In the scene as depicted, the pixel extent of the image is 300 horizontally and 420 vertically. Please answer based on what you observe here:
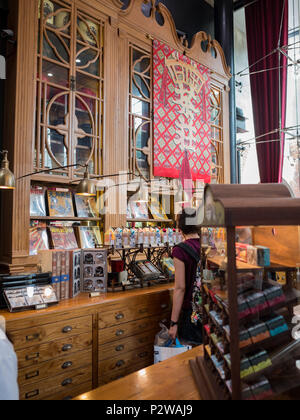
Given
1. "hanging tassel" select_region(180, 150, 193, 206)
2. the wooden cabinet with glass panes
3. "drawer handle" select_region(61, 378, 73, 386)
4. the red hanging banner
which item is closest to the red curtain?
the red hanging banner

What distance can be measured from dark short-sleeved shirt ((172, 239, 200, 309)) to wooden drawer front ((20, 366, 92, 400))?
3.12 ft

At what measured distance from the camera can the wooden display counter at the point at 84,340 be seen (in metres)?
2.02

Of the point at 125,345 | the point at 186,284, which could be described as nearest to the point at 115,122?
the point at 186,284

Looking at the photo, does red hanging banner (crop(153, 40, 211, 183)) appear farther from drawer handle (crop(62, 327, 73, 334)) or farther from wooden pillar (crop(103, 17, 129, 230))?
drawer handle (crop(62, 327, 73, 334))

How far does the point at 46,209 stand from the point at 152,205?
1592mm

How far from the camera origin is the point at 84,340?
2.30 meters

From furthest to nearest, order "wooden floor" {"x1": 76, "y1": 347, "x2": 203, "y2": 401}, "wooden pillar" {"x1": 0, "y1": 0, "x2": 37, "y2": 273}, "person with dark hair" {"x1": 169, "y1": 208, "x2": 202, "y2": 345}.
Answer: "wooden pillar" {"x1": 0, "y1": 0, "x2": 37, "y2": 273}, "person with dark hair" {"x1": 169, "y1": 208, "x2": 202, "y2": 345}, "wooden floor" {"x1": 76, "y1": 347, "x2": 203, "y2": 401}

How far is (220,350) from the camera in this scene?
2.91ft

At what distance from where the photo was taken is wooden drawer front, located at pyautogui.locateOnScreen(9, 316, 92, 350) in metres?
1.97

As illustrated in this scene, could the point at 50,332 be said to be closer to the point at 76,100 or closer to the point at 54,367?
the point at 54,367

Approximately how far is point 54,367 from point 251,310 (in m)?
1.86

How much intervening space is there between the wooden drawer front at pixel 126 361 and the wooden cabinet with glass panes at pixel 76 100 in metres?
1.12

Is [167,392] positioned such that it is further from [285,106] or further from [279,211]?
[285,106]
